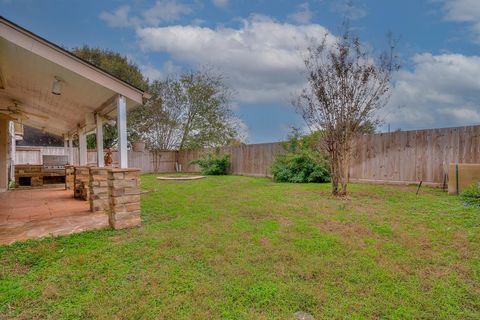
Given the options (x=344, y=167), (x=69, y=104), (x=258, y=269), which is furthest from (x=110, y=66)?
(x=258, y=269)

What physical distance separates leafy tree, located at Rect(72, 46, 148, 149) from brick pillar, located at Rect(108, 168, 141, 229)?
51.2ft

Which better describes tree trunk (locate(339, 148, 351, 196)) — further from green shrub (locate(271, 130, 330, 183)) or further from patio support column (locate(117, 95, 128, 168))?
patio support column (locate(117, 95, 128, 168))

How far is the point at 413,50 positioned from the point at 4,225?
9279mm

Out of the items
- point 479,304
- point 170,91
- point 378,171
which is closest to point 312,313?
point 479,304

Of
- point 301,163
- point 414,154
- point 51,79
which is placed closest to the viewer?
point 51,79

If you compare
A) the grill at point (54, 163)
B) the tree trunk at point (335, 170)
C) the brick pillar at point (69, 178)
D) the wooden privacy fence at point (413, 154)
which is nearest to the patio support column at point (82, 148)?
the brick pillar at point (69, 178)

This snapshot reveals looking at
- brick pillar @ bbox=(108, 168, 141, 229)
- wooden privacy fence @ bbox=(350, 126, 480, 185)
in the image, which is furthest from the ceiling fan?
wooden privacy fence @ bbox=(350, 126, 480, 185)

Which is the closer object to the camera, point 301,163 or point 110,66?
point 301,163

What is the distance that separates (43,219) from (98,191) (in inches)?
39.8

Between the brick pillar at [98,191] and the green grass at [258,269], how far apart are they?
1697mm

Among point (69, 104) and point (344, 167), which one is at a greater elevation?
point (69, 104)

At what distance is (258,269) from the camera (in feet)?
9.11

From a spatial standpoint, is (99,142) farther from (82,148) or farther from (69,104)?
(82,148)

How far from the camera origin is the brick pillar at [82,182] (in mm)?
6875
